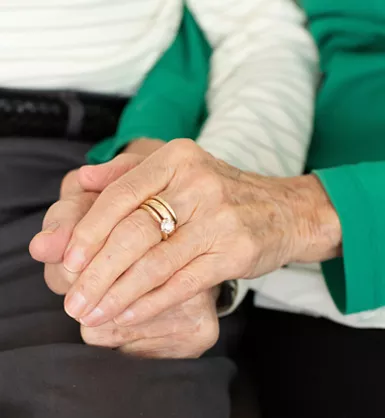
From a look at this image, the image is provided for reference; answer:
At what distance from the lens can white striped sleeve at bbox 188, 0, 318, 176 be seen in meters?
0.82

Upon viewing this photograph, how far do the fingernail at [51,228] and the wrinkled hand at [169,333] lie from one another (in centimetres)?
12

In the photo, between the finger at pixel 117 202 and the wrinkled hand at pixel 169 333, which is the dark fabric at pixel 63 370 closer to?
the wrinkled hand at pixel 169 333

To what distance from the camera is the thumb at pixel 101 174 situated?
64cm

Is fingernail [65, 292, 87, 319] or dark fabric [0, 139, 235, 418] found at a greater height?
fingernail [65, 292, 87, 319]

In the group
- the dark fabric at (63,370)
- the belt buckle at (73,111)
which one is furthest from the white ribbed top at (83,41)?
the dark fabric at (63,370)

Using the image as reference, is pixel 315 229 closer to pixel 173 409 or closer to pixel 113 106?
pixel 173 409

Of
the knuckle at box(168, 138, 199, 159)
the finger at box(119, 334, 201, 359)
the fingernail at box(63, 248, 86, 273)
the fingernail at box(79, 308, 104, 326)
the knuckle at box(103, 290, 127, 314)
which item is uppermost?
the knuckle at box(168, 138, 199, 159)

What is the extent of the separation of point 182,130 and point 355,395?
1.50 ft

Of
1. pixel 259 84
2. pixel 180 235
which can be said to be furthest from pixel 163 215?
pixel 259 84

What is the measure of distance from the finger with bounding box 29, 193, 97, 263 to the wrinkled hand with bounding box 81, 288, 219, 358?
10 cm

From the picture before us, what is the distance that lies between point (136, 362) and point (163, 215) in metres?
0.16

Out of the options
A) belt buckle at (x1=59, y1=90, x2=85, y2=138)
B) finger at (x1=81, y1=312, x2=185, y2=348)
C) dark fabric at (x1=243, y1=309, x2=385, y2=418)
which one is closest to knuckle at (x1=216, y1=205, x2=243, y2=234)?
finger at (x1=81, y1=312, x2=185, y2=348)

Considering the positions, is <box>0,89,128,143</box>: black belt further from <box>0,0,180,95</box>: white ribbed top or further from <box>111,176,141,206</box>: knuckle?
<box>111,176,141,206</box>: knuckle

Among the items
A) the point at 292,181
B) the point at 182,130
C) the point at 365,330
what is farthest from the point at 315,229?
the point at 182,130
